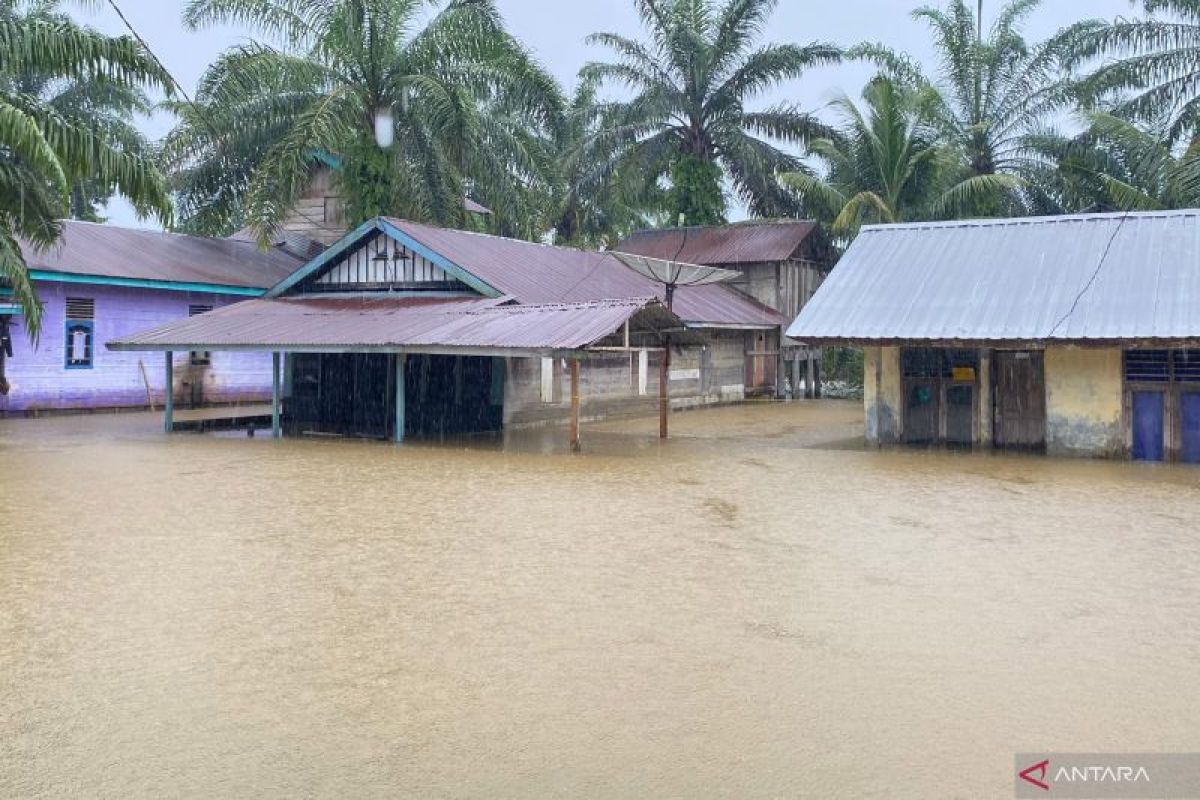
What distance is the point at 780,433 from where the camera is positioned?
22000 millimetres

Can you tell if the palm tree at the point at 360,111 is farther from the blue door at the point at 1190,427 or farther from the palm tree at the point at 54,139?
the blue door at the point at 1190,427

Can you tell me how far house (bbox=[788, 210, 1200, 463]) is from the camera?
1694 cm

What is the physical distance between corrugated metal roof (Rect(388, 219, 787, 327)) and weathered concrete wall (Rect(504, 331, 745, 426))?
972 mm

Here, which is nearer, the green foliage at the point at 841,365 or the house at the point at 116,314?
the house at the point at 116,314

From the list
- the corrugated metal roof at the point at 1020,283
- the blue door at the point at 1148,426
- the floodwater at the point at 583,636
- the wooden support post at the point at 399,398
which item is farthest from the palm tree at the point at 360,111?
the blue door at the point at 1148,426

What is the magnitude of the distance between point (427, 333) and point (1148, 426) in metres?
11.2

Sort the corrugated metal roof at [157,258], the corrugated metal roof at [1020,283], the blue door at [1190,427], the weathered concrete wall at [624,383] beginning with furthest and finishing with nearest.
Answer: the corrugated metal roof at [157,258] < the weathered concrete wall at [624,383] < the blue door at [1190,427] < the corrugated metal roof at [1020,283]

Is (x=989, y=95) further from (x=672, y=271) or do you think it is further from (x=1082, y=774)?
(x=1082, y=774)

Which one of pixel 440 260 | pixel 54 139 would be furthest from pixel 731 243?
pixel 54 139

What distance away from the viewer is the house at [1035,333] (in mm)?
16938

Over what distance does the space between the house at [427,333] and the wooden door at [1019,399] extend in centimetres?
553

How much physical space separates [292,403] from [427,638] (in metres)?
16.9

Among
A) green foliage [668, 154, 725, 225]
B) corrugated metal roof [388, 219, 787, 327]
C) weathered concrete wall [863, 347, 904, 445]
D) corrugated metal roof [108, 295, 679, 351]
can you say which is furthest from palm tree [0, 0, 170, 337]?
green foliage [668, 154, 725, 225]

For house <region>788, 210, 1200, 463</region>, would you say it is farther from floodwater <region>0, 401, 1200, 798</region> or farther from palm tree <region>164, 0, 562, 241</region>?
palm tree <region>164, 0, 562, 241</region>
